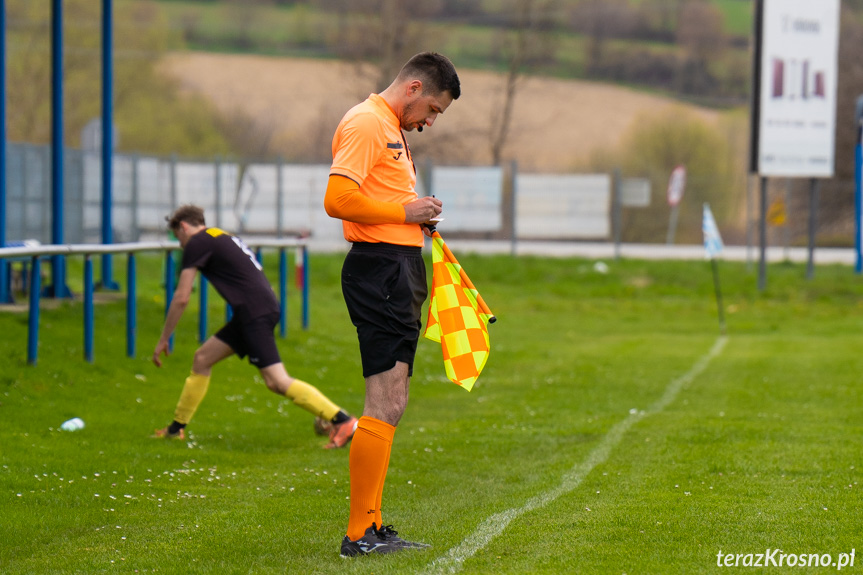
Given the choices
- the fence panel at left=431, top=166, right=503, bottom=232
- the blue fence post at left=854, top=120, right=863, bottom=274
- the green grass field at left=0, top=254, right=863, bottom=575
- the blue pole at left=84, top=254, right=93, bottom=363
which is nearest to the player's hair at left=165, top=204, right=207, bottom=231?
the green grass field at left=0, top=254, right=863, bottom=575

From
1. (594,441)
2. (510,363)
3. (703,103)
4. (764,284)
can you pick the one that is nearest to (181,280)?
(594,441)

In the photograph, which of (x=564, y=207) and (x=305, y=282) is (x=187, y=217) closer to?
(x=305, y=282)

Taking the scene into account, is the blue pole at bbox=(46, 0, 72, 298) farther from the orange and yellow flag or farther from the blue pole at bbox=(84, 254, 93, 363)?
the orange and yellow flag

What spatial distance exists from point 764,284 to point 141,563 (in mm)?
20767

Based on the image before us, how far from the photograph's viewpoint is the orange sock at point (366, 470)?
16.3 feet

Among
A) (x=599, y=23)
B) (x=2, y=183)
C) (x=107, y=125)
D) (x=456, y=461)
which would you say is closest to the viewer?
(x=456, y=461)

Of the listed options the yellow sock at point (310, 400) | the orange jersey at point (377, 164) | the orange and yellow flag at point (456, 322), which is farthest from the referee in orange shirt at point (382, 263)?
the yellow sock at point (310, 400)

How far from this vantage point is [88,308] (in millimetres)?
10258

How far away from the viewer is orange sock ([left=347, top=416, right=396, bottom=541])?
4965mm

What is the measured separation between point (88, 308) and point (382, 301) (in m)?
6.03

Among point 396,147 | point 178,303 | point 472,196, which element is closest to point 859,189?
point 472,196

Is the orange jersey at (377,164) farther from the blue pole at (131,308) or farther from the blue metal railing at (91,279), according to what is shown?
the blue pole at (131,308)

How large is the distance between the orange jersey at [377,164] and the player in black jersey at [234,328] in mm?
3256

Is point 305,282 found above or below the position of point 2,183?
below
